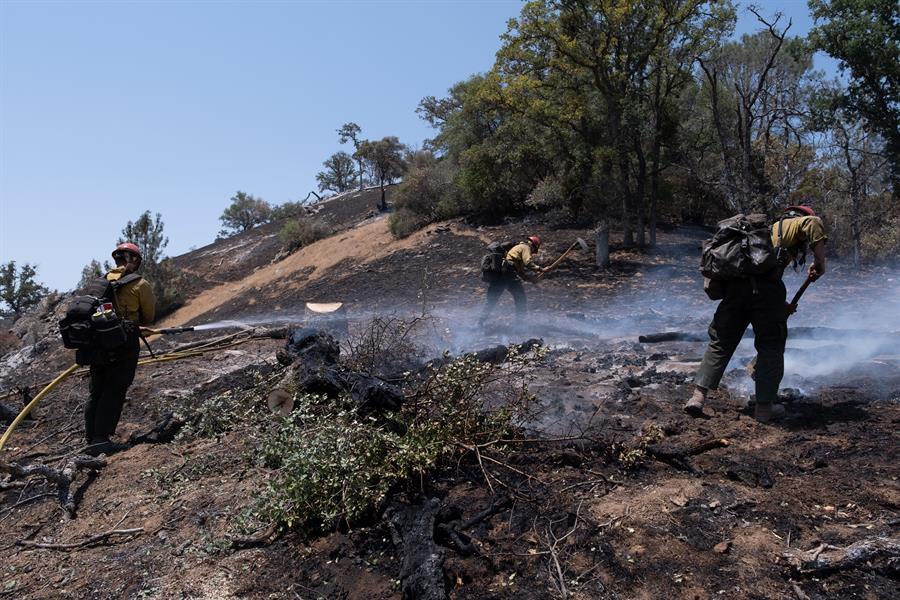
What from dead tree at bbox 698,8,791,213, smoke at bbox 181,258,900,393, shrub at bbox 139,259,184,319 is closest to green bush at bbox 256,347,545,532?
smoke at bbox 181,258,900,393

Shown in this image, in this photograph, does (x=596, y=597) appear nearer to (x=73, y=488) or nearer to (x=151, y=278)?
(x=73, y=488)

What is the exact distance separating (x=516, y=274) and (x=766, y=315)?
4.22 m

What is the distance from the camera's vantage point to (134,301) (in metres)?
5.45

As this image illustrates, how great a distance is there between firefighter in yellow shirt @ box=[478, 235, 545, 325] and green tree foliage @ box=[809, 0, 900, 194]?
9552 mm

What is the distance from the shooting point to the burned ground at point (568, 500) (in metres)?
2.73

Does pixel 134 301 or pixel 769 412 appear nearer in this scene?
pixel 769 412

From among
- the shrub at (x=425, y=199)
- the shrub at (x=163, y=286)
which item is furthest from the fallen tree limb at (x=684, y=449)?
the shrub at (x=163, y=286)

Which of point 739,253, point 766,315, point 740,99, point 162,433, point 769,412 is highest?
point 740,99

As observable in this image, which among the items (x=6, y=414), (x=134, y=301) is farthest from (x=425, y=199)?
(x=134, y=301)

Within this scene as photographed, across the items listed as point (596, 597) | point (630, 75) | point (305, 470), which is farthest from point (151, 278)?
point (596, 597)

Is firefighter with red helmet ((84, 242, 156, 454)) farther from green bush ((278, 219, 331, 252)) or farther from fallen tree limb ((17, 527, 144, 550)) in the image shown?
green bush ((278, 219, 331, 252))

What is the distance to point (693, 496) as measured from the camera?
322 cm

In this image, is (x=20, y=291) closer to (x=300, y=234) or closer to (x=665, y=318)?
(x=300, y=234)

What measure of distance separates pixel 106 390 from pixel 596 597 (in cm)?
443
